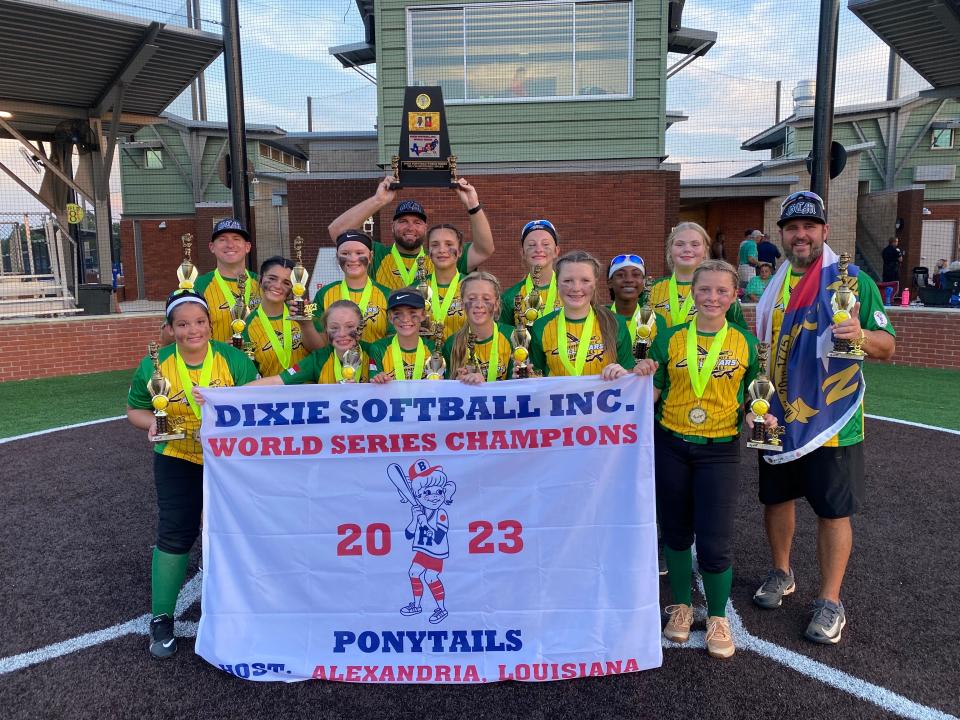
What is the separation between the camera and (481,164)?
1292 centimetres

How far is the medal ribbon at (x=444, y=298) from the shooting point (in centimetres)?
434

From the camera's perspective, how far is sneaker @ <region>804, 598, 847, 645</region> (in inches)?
134

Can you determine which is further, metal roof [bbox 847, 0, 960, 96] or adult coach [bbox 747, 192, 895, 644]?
metal roof [bbox 847, 0, 960, 96]

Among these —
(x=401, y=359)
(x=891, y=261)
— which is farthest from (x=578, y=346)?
(x=891, y=261)

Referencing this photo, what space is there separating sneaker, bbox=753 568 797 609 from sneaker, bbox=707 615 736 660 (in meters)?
0.53

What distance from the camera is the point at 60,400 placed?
30.8ft

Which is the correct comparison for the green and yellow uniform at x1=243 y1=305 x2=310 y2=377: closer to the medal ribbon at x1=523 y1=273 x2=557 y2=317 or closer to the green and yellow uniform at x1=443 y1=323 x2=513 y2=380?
the green and yellow uniform at x1=443 y1=323 x2=513 y2=380

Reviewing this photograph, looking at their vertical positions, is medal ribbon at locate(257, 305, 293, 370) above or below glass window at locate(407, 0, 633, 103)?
below

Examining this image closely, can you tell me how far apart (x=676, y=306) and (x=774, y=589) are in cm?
174

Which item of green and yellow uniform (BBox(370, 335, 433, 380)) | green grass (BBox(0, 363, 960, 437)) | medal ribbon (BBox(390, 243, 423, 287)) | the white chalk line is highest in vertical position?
medal ribbon (BBox(390, 243, 423, 287))

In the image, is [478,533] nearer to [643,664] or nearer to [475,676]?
[475,676]

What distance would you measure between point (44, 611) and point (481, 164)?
1081 centimetres

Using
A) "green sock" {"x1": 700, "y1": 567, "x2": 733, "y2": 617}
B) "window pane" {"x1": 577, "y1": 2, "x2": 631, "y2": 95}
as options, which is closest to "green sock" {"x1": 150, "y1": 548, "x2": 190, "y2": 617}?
"green sock" {"x1": 700, "y1": 567, "x2": 733, "y2": 617}

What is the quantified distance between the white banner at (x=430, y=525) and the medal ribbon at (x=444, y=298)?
113 cm
